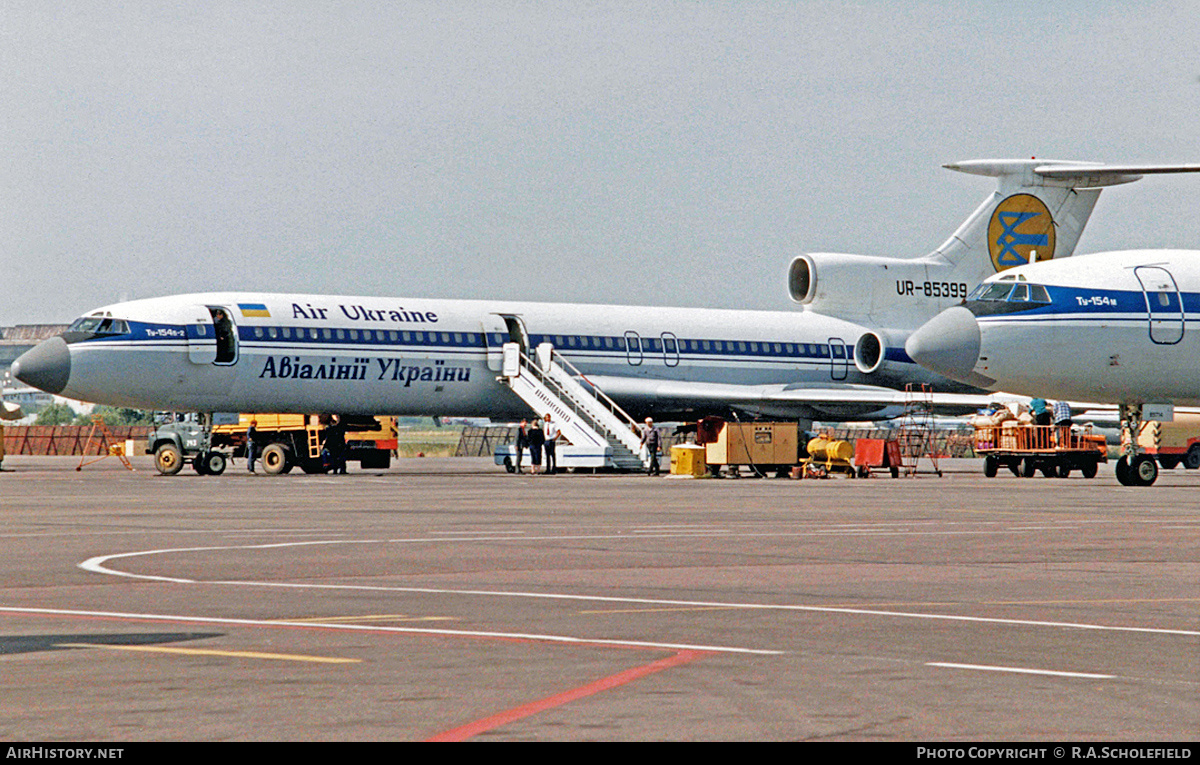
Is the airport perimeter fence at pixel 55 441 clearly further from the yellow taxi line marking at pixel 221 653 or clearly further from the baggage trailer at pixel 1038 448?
the yellow taxi line marking at pixel 221 653

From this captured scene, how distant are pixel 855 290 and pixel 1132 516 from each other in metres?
30.3

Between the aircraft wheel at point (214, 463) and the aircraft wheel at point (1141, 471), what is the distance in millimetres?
22363

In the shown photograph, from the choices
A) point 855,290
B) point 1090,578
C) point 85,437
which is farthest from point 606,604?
point 85,437

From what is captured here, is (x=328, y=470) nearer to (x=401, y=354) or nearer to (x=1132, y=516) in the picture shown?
(x=401, y=354)

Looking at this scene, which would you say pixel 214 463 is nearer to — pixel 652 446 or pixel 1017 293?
pixel 652 446

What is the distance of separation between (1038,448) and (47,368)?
2487cm

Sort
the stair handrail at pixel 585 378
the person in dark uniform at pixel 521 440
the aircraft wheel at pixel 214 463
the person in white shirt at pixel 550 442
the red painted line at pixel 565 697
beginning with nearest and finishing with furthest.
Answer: the red painted line at pixel 565 697 < the aircraft wheel at pixel 214 463 < the person in white shirt at pixel 550 442 < the person in dark uniform at pixel 521 440 < the stair handrail at pixel 585 378

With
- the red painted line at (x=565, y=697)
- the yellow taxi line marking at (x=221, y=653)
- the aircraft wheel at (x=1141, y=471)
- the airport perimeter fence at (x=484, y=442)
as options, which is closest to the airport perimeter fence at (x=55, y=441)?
the airport perimeter fence at (x=484, y=442)

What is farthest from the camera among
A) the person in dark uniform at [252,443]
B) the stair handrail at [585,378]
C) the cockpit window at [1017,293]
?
the stair handrail at [585,378]

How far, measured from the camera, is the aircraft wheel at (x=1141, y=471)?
107ft

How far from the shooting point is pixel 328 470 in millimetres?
43469

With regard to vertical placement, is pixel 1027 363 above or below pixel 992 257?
below

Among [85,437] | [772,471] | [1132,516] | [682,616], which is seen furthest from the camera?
[85,437]

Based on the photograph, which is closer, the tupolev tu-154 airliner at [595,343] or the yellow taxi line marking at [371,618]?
the yellow taxi line marking at [371,618]
